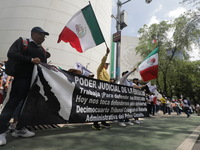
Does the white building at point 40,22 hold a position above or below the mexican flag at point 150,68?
above

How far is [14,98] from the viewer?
2.46 metres

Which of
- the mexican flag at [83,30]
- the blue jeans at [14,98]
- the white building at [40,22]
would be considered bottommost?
the blue jeans at [14,98]

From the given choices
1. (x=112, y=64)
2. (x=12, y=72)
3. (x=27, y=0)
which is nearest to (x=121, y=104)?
(x=12, y=72)

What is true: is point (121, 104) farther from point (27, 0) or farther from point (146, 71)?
point (27, 0)

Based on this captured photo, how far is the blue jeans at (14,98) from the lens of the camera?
7.63 ft

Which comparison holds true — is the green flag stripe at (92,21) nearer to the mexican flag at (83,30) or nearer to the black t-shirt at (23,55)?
the mexican flag at (83,30)

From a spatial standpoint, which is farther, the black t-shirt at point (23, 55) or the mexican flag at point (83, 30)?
the mexican flag at point (83, 30)

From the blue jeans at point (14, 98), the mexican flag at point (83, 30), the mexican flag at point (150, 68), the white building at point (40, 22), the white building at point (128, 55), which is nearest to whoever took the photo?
the blue jeans at point (14, 98)

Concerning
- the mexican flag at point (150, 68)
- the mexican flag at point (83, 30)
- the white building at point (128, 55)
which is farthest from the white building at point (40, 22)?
the white building at point (128, 55)

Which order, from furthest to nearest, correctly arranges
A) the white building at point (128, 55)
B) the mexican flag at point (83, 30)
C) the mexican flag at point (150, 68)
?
the white building at point (128, 55) < the mexican flag at point (150, 68) < the mexican flag at point (83, 30)

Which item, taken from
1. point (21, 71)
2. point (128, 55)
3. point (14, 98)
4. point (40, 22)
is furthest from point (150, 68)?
point (128, 55)

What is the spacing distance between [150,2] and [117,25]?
2943 millimetres

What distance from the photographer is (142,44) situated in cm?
2191

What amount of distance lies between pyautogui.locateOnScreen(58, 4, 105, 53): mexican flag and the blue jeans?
5.39ft
